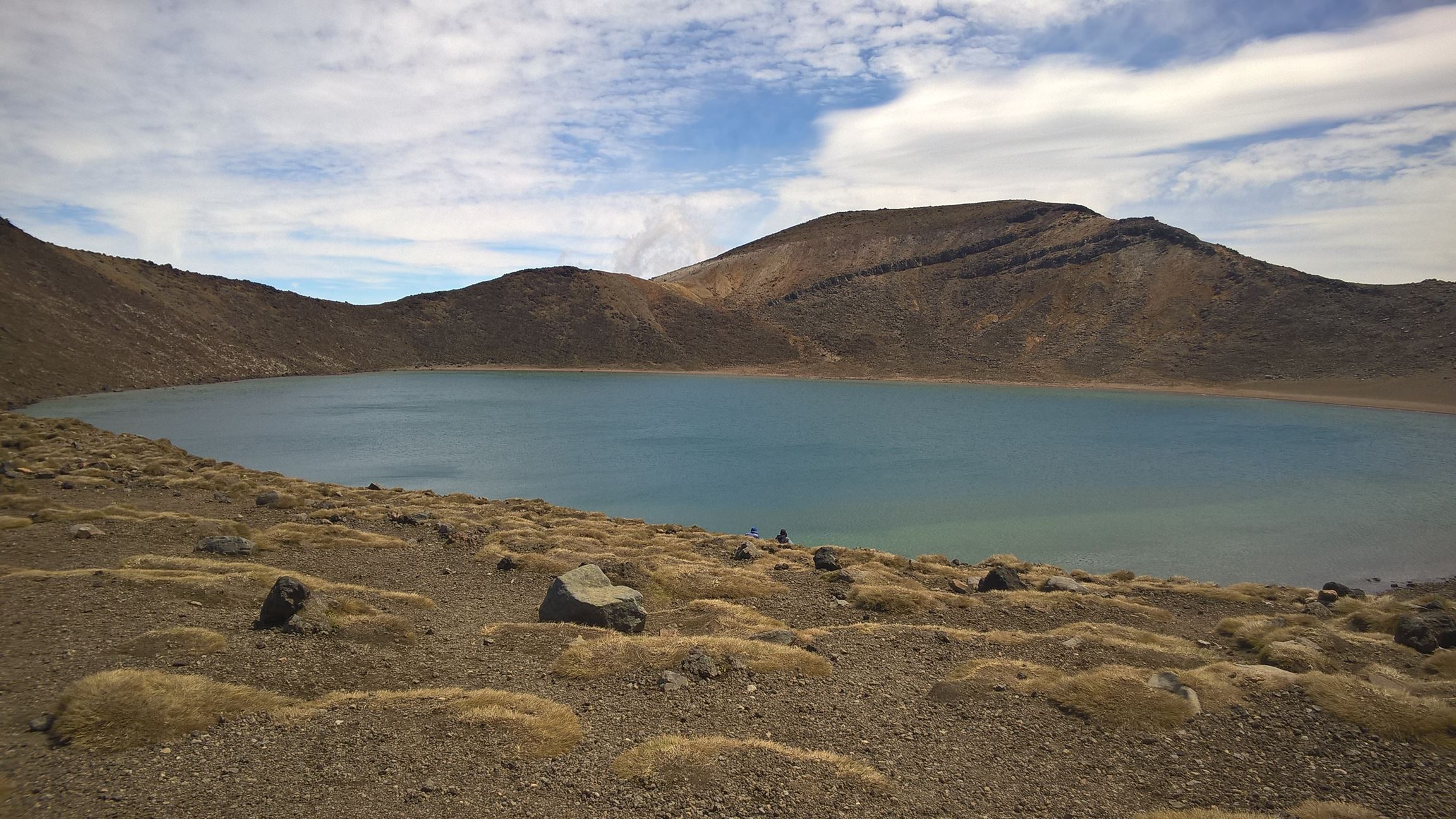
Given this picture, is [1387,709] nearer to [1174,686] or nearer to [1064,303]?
[1174,686]

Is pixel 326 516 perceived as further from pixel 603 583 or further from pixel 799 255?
pixel 799 255

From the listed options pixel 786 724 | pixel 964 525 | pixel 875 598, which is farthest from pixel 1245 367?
pixel 786 724

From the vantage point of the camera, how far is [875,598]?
15477 millimetres

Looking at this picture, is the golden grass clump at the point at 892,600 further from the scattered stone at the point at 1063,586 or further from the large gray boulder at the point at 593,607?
the large gray boulder at the point at 593,607

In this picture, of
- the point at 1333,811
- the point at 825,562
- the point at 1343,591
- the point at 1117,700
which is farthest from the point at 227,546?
the point at 1343,591

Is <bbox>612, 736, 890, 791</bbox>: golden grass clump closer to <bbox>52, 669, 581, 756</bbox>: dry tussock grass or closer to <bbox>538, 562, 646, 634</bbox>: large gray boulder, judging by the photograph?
<bbox>52, 669, 581, 756</bbox>: dry tussock grass

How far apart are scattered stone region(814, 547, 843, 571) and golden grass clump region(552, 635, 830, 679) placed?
7277mm

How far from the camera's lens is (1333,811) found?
7.20 metres

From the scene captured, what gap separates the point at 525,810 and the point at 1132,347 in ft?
432

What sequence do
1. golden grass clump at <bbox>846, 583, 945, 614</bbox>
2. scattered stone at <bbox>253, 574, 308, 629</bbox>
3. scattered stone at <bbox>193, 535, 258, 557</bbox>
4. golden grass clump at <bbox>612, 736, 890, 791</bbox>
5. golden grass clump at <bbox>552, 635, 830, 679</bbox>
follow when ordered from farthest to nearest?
scattered stone at <bbox>193, 535, 258, 557</bbox> → golden grass clump at <bbox>846, 583, 945, 614</bbox> → scattered stone at <bbox>253, 574, 308, 629</bbox> → golden grass clump at <bbox>552, 635, 830, 679</bbox> → golden grass clump at <bbox>612, 736, 890, 791</bbox>

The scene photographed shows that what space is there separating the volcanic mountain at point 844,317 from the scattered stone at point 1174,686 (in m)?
92.0

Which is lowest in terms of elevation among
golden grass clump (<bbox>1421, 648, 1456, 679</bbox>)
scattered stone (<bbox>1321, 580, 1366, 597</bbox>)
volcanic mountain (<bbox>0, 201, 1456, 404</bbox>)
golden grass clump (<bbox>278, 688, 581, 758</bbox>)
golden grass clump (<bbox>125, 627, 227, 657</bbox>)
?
scattered stone (<bbox>1321, 580, 1366, 597</bbox>)

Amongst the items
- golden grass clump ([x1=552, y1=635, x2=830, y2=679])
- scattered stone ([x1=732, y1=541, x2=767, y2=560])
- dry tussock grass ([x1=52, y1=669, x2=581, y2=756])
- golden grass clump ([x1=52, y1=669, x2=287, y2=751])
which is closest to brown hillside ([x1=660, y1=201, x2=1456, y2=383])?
scattered stone ([x1=732, y1=541, x2=767, y2=560])

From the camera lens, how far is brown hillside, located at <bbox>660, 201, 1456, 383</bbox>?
10675 centimetres
